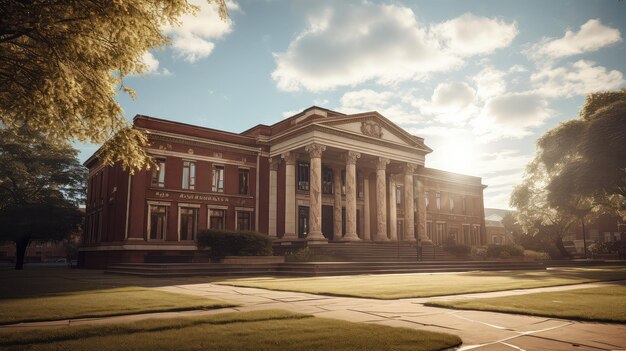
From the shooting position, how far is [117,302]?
956 cm

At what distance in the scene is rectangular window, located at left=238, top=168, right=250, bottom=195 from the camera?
3834 centimetres

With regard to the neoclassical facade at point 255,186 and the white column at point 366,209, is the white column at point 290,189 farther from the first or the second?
the white column at point 366,209

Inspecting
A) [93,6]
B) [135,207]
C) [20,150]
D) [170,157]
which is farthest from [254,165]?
[93,6]

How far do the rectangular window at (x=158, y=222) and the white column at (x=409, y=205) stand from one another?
70.1 ft

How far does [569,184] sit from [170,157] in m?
31.0

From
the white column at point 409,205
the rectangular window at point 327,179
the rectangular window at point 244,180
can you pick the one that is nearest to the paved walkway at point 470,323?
the rectangular window at point 244,180

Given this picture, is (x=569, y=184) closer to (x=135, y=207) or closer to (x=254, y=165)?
(x=254, y=165)

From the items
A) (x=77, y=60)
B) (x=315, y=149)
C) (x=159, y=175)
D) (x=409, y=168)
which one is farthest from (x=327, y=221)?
(x=77, y=60)

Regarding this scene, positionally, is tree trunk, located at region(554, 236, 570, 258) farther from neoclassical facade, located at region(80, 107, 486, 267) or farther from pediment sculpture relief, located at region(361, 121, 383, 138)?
pediment sculpture relief, located at region(361, 121, 383, 138)

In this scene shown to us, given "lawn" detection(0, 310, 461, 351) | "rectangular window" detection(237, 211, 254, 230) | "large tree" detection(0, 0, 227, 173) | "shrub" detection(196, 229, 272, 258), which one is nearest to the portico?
"rectangular window" detection(237, 211, 254, 230)

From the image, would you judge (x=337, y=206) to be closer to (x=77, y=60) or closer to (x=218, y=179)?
(x=218, y=179)

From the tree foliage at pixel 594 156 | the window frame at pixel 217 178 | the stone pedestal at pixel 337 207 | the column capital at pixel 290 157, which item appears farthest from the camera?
the stone pedestal at pixel 337 207

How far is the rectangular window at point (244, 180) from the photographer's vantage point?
38.3m

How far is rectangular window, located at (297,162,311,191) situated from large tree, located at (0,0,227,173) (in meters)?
26.0
